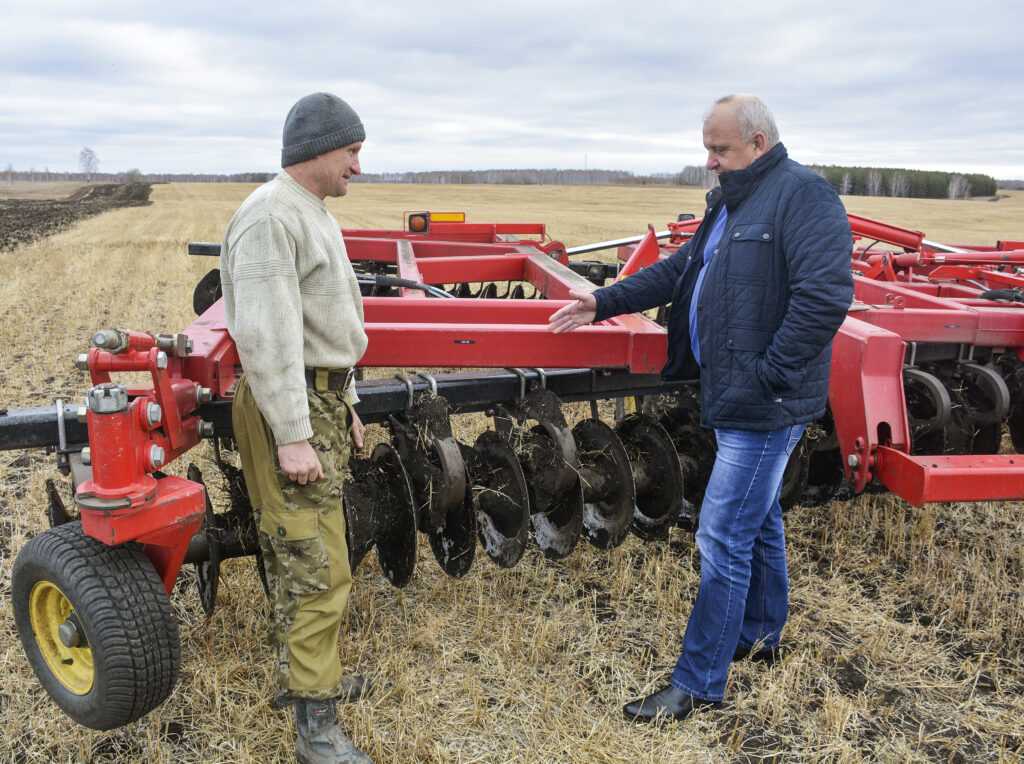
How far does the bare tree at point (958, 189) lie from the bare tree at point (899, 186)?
2.82 m

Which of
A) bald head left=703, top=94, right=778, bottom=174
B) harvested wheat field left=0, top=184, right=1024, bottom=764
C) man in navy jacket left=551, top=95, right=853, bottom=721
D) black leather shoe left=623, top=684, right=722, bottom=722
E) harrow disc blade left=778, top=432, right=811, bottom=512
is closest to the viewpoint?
man in navy jacket left=551, top=95, right=853, bottom=721

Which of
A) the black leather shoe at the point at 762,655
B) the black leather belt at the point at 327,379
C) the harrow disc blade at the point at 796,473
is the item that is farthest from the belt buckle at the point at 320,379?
the harrow disc blade at the point at 796,473

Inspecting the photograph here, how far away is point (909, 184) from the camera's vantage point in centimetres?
6238

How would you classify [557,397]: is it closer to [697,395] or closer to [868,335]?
[697,395]

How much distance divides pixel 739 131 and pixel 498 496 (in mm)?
1508

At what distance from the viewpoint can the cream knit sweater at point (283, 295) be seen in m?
2.02

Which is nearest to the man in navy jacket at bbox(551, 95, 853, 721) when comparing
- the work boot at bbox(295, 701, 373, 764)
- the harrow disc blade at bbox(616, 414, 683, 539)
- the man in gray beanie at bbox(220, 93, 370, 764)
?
the harrow disc blade at bbox(616, 414, 683, 539)

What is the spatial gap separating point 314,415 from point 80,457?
697 mm

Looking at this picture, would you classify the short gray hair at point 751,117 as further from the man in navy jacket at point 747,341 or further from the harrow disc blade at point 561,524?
the harrow disc blade at point 561,524

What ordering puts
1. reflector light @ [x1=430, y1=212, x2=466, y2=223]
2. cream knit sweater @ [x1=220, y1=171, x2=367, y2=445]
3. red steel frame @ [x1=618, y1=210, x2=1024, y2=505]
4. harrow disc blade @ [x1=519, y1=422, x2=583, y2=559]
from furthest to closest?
reflector light @ [x1=430, y1=212, x2=466, y2=223], harrow disc blade @ [x1=519, y1=422, x2=583, y2=559], red steel frame @ [x1=618, y1=210, x2=1024, y2=505], cream knit sweater @ [x1=220, y1=171, x2=367, y2=445]

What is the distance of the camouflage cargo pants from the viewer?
88.6 inches

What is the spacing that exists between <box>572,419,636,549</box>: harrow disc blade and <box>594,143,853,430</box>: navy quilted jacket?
0.61 metres

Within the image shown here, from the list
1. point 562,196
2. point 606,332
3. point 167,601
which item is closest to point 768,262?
point 606,332

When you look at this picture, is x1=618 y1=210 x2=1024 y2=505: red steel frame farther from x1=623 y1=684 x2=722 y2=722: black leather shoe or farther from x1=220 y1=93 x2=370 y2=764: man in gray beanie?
x1=220 y1=93 x2=370 y2=764: man in gray beanie
